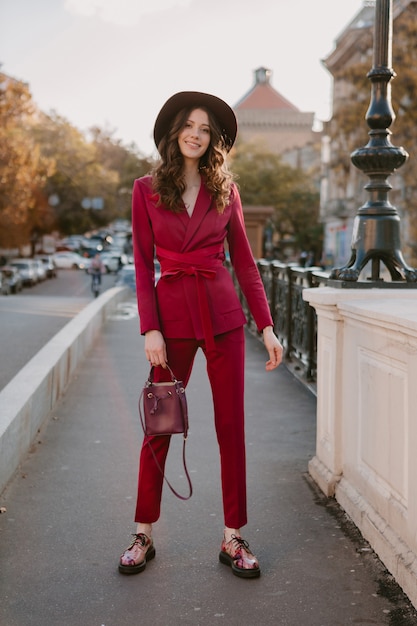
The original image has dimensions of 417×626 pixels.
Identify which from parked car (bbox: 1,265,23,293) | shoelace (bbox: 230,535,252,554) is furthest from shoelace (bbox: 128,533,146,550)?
parked car (bbox: 1,265,23,293)

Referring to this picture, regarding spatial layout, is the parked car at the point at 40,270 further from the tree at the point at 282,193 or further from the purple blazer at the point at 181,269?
the purple blazer at the point at 181,269

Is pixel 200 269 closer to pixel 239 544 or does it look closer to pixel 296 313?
pixel 239 544

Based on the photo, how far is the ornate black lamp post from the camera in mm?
5242

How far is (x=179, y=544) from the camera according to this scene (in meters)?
4.12

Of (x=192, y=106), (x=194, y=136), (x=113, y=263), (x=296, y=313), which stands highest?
(x=192, y=106)

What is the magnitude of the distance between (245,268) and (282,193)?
66293 mm

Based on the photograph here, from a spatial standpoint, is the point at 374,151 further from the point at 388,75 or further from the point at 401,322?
the point at 401,322

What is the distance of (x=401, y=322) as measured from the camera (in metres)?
3.40

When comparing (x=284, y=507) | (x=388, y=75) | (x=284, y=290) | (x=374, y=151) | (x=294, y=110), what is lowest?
(x=284, y=507)

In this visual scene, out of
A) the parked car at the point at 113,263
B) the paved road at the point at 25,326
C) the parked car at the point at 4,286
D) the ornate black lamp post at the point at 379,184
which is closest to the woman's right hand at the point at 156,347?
the ornate black lamp post at the point at 379,184

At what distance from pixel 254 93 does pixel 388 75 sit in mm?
118311

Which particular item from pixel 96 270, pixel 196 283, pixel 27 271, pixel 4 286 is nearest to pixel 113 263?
pixel 27 271

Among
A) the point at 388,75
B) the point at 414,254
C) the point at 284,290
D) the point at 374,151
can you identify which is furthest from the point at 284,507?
the point at 414,254

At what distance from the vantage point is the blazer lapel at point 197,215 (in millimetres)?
3672
